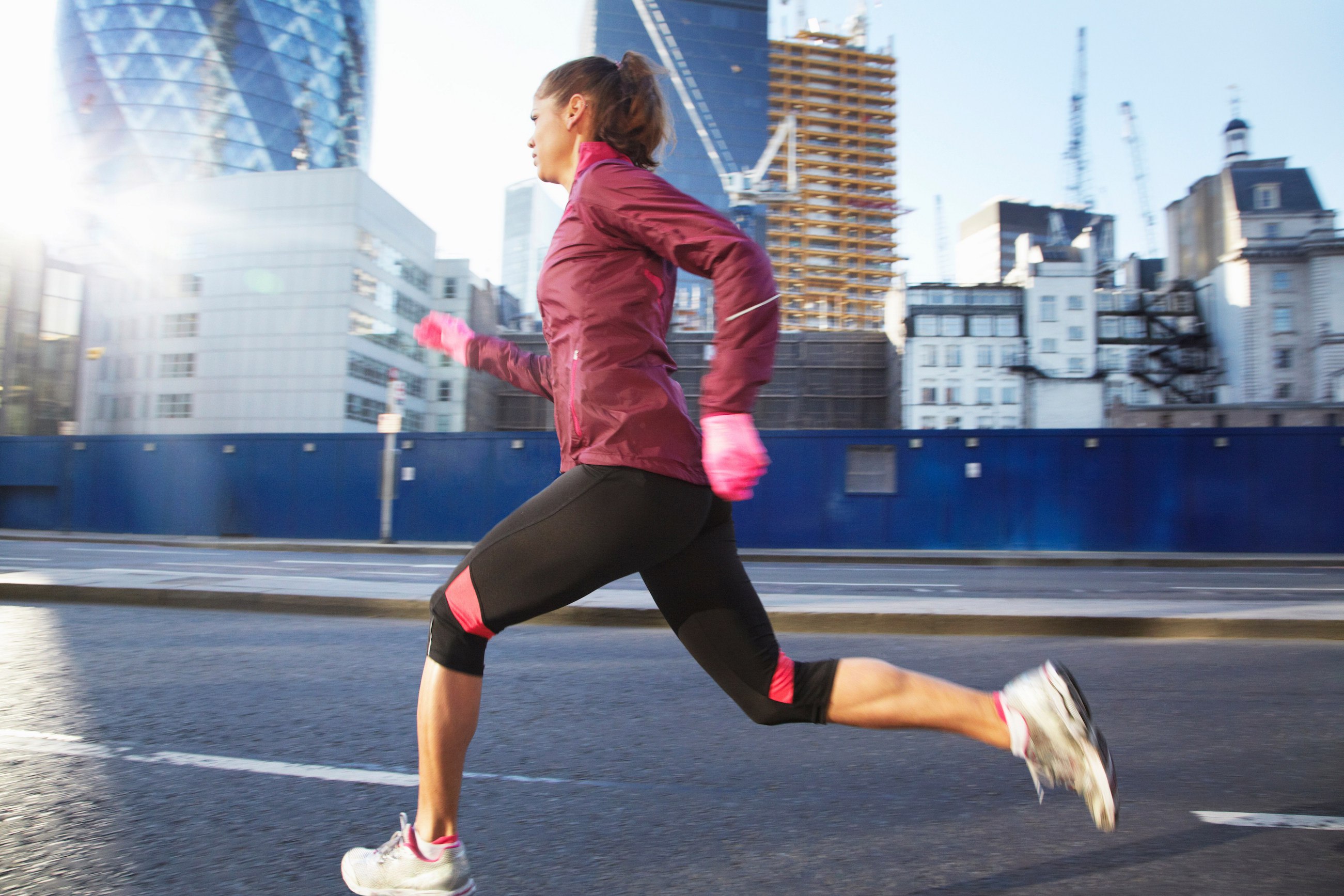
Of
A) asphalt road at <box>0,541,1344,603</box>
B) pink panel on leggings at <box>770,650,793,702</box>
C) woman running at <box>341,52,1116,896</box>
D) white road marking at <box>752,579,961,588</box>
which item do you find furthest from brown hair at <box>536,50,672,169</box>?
white road marking at <box>752,579,961,588</box>

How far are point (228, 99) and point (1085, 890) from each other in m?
106

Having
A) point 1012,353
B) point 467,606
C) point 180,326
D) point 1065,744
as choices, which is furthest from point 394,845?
point 1012,353

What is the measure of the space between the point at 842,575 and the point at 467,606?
10.0 meters

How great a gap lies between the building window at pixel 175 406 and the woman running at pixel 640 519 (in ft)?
216

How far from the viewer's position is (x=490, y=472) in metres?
19.6

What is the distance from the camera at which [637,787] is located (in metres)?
2.79

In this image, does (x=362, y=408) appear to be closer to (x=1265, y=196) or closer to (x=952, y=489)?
(x=952, y=489)

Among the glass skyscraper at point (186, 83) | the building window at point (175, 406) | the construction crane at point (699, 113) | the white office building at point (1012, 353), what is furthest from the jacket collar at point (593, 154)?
the construction crane at point (699, 113)

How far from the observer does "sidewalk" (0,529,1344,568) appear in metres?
15.4

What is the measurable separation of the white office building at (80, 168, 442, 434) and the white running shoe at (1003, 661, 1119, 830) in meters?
59.1

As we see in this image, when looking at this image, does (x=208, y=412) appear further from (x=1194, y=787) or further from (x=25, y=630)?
(x=1194, y=787)

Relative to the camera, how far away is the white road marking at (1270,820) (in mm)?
2469

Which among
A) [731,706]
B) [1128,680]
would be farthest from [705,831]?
[1128,680]

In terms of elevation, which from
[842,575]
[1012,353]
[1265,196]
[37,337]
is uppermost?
[1265,196]
